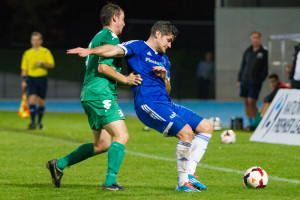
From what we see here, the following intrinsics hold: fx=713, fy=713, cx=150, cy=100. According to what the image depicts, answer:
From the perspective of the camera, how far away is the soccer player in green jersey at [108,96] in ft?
25.7

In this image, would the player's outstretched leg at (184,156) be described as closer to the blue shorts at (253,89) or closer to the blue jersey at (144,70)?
the blue jersey at (144,70)

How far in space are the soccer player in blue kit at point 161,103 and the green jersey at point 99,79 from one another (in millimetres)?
188

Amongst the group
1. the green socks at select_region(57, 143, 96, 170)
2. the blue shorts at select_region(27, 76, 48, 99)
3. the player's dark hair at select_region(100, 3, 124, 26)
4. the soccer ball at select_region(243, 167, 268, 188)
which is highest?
the player's dark hair at select_region(100, 3, 124, 26)

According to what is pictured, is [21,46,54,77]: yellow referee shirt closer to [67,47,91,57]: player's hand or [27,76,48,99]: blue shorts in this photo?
[27,76,48,99]: blue shorts

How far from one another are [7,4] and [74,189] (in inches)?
1747

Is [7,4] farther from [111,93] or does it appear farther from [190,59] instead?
[111,93]

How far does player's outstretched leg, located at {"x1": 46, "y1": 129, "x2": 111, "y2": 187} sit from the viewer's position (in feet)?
27.4

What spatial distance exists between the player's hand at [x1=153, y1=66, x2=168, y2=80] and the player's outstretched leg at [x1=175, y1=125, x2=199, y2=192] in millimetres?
627

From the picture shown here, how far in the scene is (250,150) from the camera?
1260cm

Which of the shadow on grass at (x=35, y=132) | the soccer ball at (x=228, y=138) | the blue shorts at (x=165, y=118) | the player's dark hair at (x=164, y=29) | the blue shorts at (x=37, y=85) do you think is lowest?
the shadow on grass at (x=35, y=132)

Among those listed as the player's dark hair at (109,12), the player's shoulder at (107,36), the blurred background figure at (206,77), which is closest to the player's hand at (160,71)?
the player's shoulder at (107,36)

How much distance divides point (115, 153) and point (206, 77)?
2498 centimetres

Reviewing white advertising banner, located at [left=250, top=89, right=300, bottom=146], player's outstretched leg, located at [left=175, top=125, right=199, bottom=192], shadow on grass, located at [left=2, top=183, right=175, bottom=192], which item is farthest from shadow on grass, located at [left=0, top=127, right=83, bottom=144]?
player's outstretched leg, located at [left=175, top=125, right=199, bottom=192]

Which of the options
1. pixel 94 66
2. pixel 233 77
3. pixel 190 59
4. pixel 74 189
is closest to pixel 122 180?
pixel 74 189
